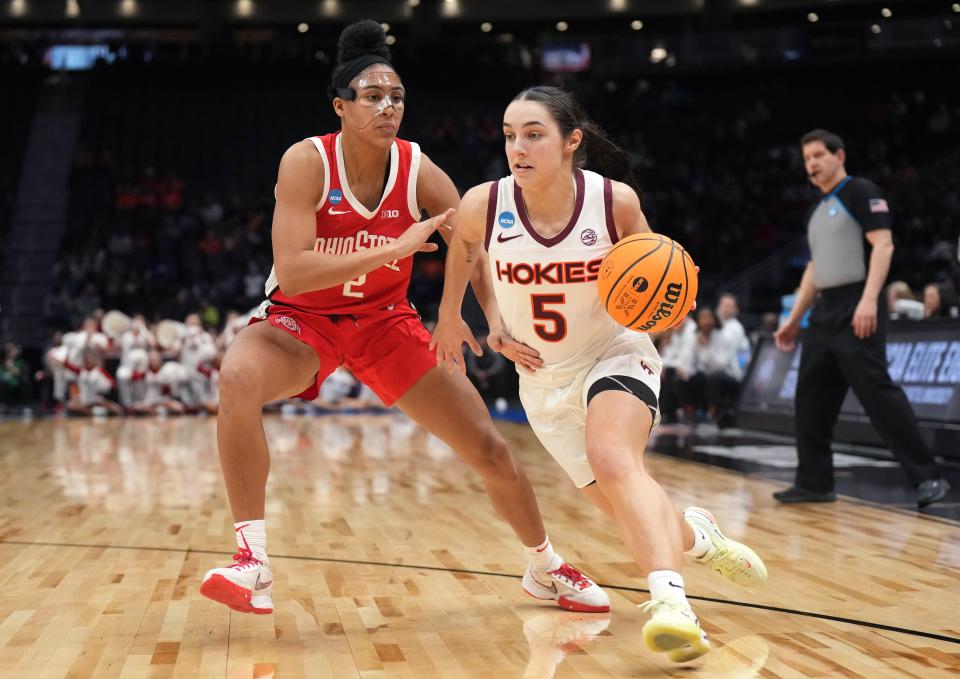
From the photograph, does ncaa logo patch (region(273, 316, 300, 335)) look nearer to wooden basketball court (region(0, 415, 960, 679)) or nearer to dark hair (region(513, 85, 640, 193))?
wooden basketball court (region(0, 415, 960, 679))

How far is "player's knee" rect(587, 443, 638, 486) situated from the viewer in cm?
307

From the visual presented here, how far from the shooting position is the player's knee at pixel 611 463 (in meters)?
3.07

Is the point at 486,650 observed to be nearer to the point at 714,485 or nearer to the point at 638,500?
the point at 638,500

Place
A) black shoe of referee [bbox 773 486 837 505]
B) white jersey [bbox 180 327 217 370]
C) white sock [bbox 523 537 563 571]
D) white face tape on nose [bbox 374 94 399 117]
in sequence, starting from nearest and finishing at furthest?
white face tape on nose [bbox 374 94 399 117] < white sock [bbox 523 537 563 571] < black shoe of referee [bbox 773 486 837 505] < white jersey [bbox 180 327 217 370]

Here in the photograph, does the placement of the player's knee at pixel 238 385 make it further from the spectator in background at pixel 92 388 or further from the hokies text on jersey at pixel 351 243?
the spectator in background at pixel 92 388

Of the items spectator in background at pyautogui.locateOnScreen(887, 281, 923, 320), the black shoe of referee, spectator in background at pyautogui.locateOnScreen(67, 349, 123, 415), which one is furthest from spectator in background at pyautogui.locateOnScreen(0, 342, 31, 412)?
the black shoe of referee

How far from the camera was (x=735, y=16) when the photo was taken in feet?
87.8

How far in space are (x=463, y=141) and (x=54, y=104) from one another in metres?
10.1

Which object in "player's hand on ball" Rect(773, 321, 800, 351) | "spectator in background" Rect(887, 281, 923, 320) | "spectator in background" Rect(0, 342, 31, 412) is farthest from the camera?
"spectator in background" Rect(0, 342, 31, 412)

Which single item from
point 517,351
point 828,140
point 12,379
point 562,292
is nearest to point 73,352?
point 12,379

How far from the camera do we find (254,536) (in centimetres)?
354

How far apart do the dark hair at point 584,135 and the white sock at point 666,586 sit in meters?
1.41

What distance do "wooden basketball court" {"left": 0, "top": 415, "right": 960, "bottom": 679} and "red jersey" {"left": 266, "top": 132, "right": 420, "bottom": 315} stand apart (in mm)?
1100

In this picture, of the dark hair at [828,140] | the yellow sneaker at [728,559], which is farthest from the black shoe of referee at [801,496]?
the yellow sneaker at [728,559]
